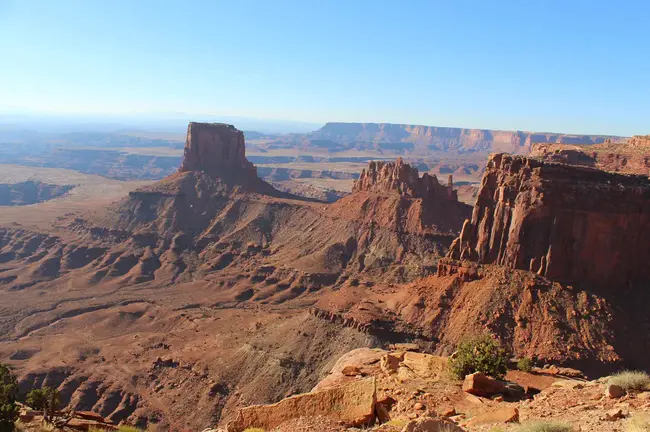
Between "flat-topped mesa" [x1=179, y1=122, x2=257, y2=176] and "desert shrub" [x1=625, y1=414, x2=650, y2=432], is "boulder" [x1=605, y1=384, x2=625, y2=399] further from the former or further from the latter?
"flat-topped mesa" [x1=179, y1=122, x2=257, y2=176]

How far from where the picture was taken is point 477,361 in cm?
2889

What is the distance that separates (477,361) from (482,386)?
116 inches

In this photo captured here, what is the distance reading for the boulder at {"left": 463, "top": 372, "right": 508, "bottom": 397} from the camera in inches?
1018

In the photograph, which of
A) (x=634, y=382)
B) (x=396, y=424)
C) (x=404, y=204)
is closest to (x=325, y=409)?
(x=396, y=424)

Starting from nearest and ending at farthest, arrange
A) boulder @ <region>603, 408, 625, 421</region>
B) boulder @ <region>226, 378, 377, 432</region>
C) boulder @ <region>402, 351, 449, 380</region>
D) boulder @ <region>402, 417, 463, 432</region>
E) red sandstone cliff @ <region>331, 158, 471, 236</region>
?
boulder @ <region>402, 417, 463, 432</region>
boulder @ <region>603, 408, 625, 421</region>
boulder @ <region>226, 378, 377, 432</region>
boulder @ <region>402, 351, 449, 380</region>
red sandstone cliff @ <region>331, 158, 471, 236</region>

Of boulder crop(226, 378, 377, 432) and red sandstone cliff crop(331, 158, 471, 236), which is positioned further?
red sandstone cliff crop(331, 158, 471, 236)

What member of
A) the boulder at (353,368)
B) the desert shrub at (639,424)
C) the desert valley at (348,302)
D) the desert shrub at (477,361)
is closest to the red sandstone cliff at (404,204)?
the desert valley at (348,302)

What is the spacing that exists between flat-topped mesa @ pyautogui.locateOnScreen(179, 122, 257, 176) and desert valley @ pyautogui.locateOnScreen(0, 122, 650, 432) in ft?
21.5

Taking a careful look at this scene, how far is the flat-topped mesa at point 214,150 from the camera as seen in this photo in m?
127

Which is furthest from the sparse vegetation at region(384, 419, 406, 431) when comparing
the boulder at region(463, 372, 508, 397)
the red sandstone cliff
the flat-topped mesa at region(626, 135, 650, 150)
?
the flat-topped mesa at region(626, 135, 650, 150)

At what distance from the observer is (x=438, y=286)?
186 feet

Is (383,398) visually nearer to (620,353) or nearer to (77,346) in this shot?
(620,353)

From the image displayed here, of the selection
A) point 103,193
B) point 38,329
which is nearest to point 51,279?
point 38,329

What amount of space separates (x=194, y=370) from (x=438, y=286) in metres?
26.4
